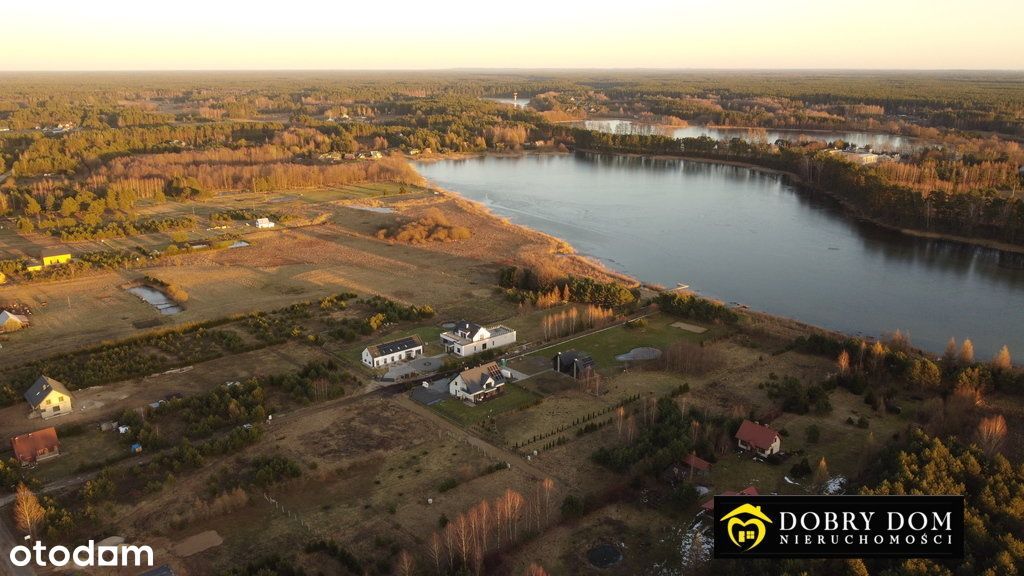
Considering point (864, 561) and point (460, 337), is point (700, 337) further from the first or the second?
point (864, 561)

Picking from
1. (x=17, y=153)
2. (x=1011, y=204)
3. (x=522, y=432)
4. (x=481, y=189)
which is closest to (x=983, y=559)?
(x=522, y=432)

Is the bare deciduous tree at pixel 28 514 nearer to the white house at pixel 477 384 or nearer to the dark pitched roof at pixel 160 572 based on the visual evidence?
the dark pitched roof at pixel 160 572

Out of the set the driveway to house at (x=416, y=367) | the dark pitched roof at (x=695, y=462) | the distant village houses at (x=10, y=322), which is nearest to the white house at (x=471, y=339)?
the driveway to house at (x=416, y=367)

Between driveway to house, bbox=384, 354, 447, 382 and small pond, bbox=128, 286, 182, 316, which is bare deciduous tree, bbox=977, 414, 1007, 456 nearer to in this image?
driveway to house, bbox=384, 354, 447, 382

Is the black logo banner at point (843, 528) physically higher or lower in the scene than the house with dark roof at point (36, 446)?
higher

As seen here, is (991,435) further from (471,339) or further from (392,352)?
(392,352)

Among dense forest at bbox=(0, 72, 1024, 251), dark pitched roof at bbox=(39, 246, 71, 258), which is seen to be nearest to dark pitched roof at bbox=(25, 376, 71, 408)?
dark pitched roof at bbox=(39, 246, 71, 258)

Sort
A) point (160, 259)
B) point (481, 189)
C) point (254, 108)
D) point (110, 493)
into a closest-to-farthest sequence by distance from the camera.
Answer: point (110, 493) → point (160, 259) → point (481, 189) → point (254, 108)
